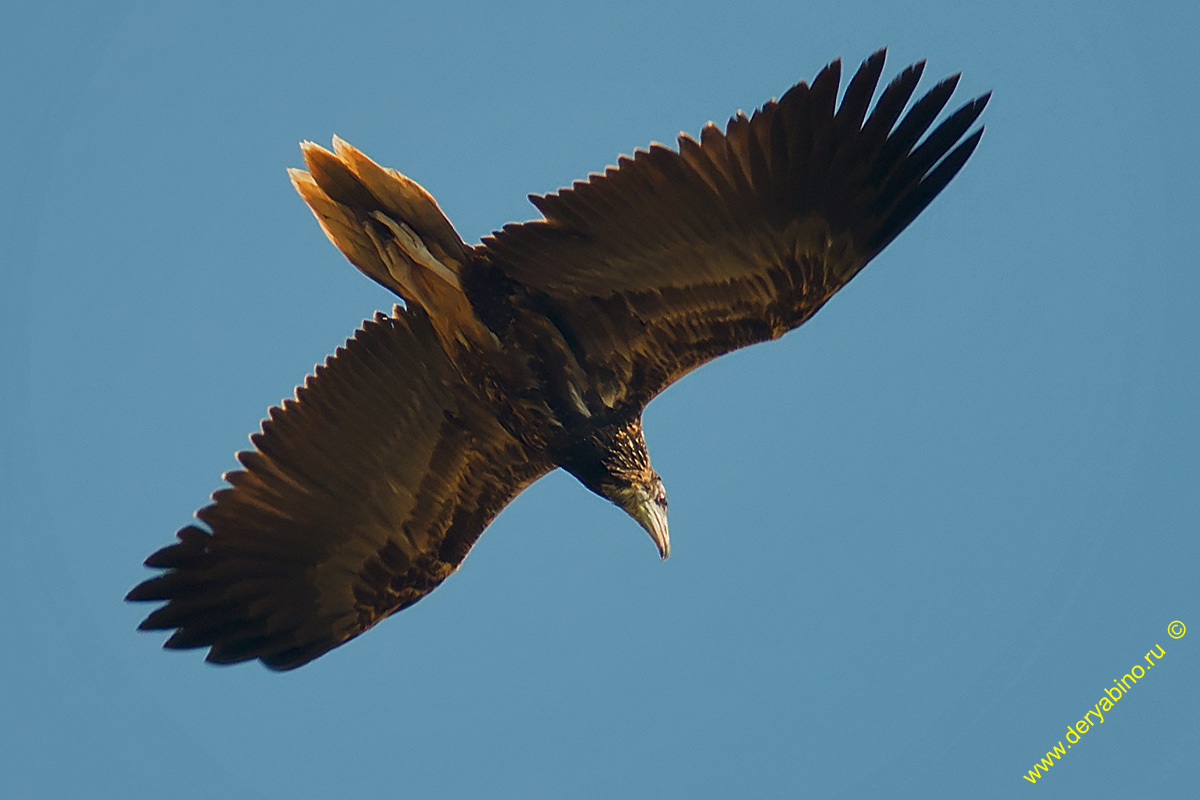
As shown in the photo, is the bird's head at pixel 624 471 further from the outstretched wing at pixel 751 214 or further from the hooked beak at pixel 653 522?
the outstretched wing at pixel 751 214

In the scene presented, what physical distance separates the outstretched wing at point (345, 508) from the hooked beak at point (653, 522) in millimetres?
814

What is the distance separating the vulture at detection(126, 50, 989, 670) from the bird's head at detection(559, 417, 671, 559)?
0.02 meters

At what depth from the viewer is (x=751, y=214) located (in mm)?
7961

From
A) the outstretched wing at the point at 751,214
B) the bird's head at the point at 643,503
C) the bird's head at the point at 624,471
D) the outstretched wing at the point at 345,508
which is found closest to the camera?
the outstretched wing at the point at 751,214

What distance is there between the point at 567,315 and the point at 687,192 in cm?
126

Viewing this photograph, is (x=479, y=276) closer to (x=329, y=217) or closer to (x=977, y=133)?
(x=329, y=217)

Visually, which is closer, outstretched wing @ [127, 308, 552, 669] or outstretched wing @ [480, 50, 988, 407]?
outstretched wing @ [480, 50, 988, 407]

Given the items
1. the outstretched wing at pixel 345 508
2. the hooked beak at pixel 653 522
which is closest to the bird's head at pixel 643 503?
the hooked beak at pixel 653 522

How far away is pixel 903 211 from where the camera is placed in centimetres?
798

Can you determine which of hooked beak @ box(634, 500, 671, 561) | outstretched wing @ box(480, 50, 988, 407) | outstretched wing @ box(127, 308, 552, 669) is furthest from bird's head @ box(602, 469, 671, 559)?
outstretched wing @ box(480, 50, 988, 407)

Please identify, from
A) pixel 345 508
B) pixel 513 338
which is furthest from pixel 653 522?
pixel 345 508

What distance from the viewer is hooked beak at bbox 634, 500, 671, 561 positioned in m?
9.09

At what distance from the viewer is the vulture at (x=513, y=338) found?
7.84m

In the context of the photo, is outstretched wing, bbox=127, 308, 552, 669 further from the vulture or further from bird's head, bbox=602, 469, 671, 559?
bird's head, bbox=602, 469, 671, 559
